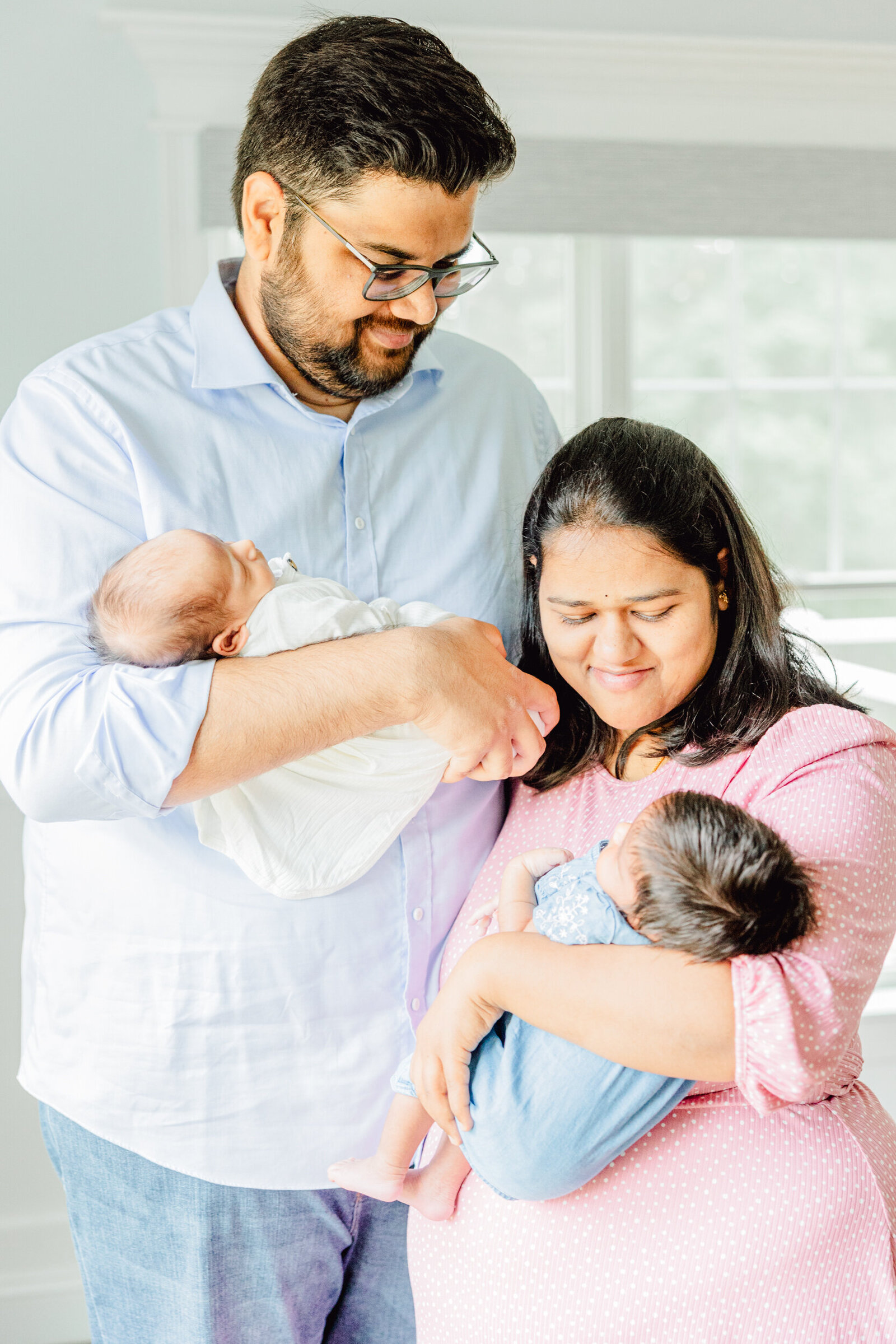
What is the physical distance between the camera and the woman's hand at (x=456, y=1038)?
3.71 feet

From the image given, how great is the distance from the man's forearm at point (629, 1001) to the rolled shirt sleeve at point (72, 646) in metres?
0.41

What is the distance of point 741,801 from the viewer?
3.87 feet

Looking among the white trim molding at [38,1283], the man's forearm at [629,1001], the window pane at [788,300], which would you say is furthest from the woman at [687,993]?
the window pane at [788,300]

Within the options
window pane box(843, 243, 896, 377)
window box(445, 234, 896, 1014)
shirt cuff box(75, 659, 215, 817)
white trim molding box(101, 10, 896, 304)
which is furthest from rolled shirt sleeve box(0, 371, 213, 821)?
window pane box(843, 243, 896, 377)

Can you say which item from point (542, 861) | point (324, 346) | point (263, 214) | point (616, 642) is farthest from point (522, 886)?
point (263, 214)

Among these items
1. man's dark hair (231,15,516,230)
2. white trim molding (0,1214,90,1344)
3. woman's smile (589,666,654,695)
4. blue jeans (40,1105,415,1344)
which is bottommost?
white trim molding (0,1214,90,1344)

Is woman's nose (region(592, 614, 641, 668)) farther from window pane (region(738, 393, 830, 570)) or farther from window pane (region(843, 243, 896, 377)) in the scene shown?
window pane (region(843, 243, 896, 377))

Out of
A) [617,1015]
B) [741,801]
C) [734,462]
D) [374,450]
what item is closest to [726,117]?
[734,462]

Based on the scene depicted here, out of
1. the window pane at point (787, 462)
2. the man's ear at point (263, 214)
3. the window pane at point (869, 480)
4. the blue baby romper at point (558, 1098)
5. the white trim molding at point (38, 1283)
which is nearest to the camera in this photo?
the blue baby romper at point (558, 1098)

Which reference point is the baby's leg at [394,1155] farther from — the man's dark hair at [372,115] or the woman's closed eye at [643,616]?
the man's dark hair at [372,115]

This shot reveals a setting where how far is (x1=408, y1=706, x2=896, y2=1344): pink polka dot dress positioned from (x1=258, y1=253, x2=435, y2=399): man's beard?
64 centimetres

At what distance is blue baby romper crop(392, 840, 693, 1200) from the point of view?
42.4 inches

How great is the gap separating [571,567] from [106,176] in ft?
5.93

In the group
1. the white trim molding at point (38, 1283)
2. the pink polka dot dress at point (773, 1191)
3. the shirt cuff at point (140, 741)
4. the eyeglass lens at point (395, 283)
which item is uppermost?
the eyeglass lens at point (395, 283)
